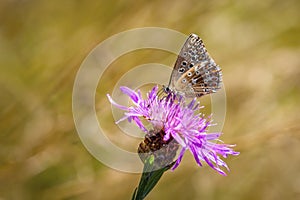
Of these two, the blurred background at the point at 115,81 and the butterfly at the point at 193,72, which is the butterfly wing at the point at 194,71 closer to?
the butterfly at the point at 193,72

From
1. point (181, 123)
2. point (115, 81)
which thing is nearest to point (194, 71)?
point (181, 123)

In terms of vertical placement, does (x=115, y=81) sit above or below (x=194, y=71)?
above

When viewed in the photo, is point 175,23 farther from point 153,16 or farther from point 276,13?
point 276,13

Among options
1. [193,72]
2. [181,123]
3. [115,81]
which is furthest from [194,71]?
[115,81]

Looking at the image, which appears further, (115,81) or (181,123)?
(115,81)

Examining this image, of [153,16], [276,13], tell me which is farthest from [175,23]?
[276,13]

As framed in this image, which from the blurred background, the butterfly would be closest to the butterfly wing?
the butterfly

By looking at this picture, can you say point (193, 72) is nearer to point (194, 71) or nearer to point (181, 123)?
point (194, 71)

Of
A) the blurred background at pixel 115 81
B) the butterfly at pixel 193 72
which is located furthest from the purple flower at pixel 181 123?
the blurred background at pixel 115 81
